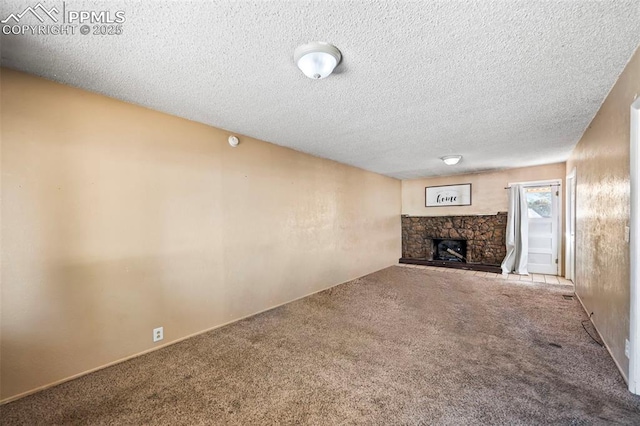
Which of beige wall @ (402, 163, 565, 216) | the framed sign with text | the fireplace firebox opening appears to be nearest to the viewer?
beige wall @ (402, 163, 565, 216)

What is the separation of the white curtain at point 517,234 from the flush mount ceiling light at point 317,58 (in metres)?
5.22

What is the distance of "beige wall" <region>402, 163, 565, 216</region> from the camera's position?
16.5ft

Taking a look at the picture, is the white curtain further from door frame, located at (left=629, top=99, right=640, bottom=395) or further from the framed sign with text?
door frame, located at (left=629, top=99, right=640, bottom=395)

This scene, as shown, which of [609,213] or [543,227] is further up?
[609,213]

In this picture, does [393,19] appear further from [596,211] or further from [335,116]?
[596,211]

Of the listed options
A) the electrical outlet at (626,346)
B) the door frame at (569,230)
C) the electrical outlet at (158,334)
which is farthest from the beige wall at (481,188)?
the electrical outlet at (158,334)

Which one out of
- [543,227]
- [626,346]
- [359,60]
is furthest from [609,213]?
[543,227]

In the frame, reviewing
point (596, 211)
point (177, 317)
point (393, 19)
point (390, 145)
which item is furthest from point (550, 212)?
point (177, 317)

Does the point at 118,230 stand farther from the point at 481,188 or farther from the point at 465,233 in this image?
the point at 481,188

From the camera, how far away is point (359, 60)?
164cm

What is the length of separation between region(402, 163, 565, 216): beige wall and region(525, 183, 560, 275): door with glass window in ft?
0.82

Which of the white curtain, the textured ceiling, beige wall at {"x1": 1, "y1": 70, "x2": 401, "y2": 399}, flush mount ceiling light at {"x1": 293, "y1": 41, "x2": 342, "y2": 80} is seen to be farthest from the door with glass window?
flush mount ceiling light at {"x1": 293, "y1": 41, "x2": 342, "y2": 80}

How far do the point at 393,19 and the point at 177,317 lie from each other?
9.46 feet

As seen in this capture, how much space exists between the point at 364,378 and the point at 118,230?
2.26 meters
